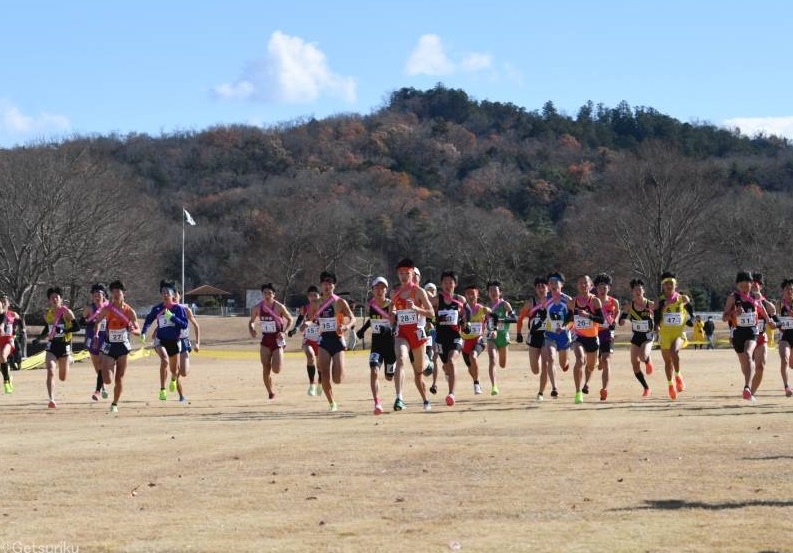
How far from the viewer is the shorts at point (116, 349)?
67.8 feet

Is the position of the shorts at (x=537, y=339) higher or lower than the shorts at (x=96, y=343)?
lower

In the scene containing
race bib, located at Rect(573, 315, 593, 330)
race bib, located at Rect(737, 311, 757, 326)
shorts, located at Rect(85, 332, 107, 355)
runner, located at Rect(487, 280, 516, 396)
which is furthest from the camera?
runner, located at Rect(487, 280, 516, 396)

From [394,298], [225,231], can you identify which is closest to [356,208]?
[225,231]

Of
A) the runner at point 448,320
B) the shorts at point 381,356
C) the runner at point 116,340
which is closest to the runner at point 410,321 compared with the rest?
the shorts at point 381,356

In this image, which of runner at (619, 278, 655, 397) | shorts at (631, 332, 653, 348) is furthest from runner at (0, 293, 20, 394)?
shorts at (631, 332, 653, 348)

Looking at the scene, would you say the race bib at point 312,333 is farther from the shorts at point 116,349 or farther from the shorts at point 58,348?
the shorts at point 58,348

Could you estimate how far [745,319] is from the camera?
819 inches

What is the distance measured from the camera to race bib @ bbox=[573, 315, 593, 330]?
856 inches

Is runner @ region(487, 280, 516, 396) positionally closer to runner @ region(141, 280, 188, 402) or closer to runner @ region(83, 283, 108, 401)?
runner @ region(141, 280, 188, 402)

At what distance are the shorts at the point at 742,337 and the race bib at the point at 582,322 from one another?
8.05 ft

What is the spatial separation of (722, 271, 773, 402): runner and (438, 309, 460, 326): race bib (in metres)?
4.52

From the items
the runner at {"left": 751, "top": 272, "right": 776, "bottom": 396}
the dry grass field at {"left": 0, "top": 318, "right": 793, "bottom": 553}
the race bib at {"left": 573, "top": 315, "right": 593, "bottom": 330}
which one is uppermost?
the race bib at {"left": 573, "top": 315, "right": 593, "bottom": 330}

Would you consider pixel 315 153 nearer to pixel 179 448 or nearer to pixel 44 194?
pixel 44 194

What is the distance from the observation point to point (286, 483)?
1188cm
